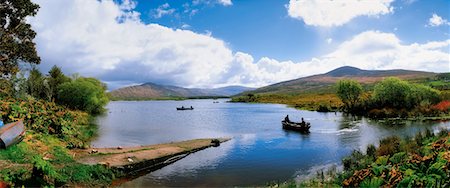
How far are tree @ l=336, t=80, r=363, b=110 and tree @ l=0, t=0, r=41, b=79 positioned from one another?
70.1 meters

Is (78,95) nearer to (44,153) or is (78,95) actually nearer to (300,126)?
(300,126)

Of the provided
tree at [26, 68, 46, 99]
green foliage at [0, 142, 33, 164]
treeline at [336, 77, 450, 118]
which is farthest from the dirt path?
tree at [26, 68, 46, 99]

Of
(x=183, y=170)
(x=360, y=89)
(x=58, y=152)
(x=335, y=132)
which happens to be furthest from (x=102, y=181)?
(x=360, y=89)

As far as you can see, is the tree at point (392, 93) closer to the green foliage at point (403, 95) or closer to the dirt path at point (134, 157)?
the green foliage at point (403, 95)

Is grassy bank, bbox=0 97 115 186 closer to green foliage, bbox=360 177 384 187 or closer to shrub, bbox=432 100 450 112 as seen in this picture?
green foliage, bbox=360 177 384 187

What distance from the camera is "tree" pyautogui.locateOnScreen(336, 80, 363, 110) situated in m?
88.3

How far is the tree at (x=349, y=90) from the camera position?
290ft

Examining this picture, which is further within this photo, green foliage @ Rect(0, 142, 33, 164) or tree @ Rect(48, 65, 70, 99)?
tree @ Rect(48, 65, 70, 99)

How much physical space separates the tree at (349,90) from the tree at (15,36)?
7012cm

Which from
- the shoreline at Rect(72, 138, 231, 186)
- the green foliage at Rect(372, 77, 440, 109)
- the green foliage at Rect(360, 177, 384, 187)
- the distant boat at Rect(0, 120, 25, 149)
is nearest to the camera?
the green foliage at Rect(360, 177, 384, 187)

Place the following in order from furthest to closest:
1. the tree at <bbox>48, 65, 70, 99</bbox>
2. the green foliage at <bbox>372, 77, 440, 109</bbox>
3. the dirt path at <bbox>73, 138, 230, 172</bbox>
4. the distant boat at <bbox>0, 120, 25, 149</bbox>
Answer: the tree at <bbox>48, 65, 70, 99</bbox>
the green foliage at <bbox>372, 77, 440, 109</bbox>
the dirt path at <bbox>73, 138, 230, 172</bbox>
the distant boat at <bbox>0, 120, 25, 149</bbox>

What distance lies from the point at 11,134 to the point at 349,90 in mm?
80094

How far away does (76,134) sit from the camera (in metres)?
34.5

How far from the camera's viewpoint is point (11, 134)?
22.6 meters
